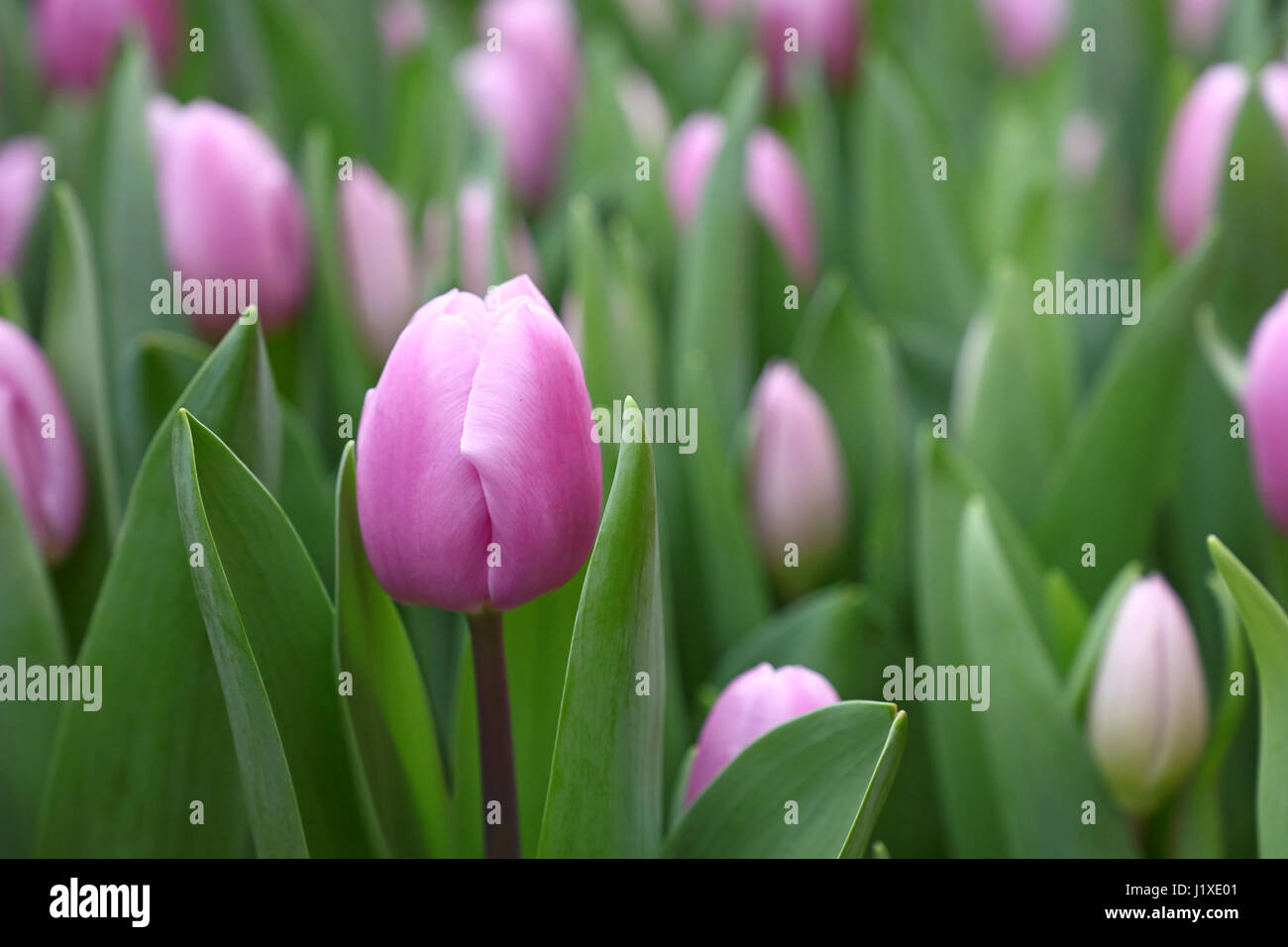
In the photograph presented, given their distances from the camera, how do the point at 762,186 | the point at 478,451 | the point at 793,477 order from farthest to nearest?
the point at 762,186, the point at 793,477, the point at 478,451

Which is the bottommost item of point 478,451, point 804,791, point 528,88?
point 804,791

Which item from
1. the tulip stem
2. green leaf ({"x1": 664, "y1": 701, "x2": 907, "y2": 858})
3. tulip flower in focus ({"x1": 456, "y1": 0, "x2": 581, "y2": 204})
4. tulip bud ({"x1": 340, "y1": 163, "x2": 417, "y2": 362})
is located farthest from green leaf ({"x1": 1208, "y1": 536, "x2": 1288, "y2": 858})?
tulip flower in focus ({"x1": 456, "y1": 0, "x2": 581, "y2": 204})

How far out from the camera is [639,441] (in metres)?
0.38

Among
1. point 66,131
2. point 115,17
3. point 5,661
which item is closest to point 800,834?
point 5,661

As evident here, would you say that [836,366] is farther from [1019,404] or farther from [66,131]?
[66,131]

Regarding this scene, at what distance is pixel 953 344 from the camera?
82cm

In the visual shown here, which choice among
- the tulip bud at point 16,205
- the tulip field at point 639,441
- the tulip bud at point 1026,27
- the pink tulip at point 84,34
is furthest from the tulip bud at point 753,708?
the tulip bud at point 1026,27

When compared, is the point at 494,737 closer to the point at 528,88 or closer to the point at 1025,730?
the point at 1025,730

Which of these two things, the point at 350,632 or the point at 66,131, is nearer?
the point at 350,632

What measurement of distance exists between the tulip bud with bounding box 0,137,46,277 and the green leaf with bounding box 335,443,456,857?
48 cm

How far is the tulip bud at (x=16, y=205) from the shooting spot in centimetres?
79

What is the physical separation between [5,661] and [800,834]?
0.32 m

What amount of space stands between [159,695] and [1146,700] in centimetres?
40

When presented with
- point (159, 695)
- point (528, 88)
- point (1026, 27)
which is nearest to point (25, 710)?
point (159, 695)
